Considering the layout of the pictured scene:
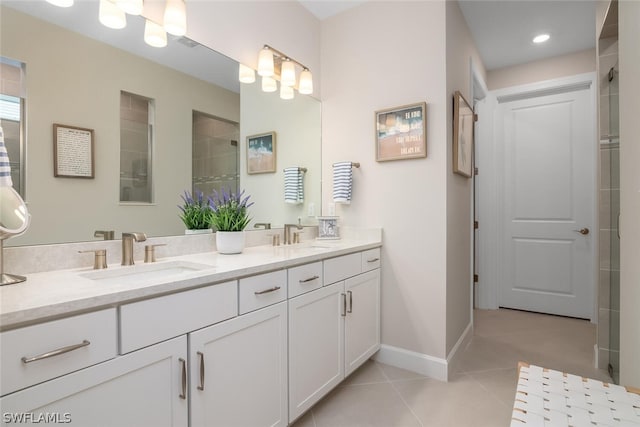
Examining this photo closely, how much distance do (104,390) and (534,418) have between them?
1187 millimetres

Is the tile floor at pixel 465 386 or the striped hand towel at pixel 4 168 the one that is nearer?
the striped hand towel at pixel 4 168

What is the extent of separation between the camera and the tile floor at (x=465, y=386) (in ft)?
5.68

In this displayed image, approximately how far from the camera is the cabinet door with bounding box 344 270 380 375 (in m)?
1.97

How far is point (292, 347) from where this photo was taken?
153cm

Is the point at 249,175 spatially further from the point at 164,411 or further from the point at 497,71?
the point at 497,71

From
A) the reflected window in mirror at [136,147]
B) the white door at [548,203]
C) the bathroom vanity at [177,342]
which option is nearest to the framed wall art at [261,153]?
the reflected window in mirror at [136,147]

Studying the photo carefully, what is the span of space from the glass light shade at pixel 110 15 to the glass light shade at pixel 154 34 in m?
0.12

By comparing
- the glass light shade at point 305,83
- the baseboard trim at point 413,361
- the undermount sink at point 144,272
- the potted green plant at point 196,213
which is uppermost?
the glass light shade at point 305,83

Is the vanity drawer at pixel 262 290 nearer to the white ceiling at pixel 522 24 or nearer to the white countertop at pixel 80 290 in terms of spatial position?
the white countertop at pixel 80 290

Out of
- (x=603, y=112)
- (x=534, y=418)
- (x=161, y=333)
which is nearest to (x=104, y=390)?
(x=161, y=333)

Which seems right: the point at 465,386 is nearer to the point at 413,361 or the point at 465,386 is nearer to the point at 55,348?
the point at 413,361

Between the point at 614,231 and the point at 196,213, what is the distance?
2.66 metres

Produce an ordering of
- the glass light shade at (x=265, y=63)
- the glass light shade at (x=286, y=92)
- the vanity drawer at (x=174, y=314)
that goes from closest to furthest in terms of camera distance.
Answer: the vanity drawer at (x=174, y=314)
the glass light shade at (x=265, y=63)
the glass light shade at (x=286, y=92)

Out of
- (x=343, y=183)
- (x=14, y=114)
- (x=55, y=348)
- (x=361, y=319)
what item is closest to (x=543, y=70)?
(x=343, y=183)
